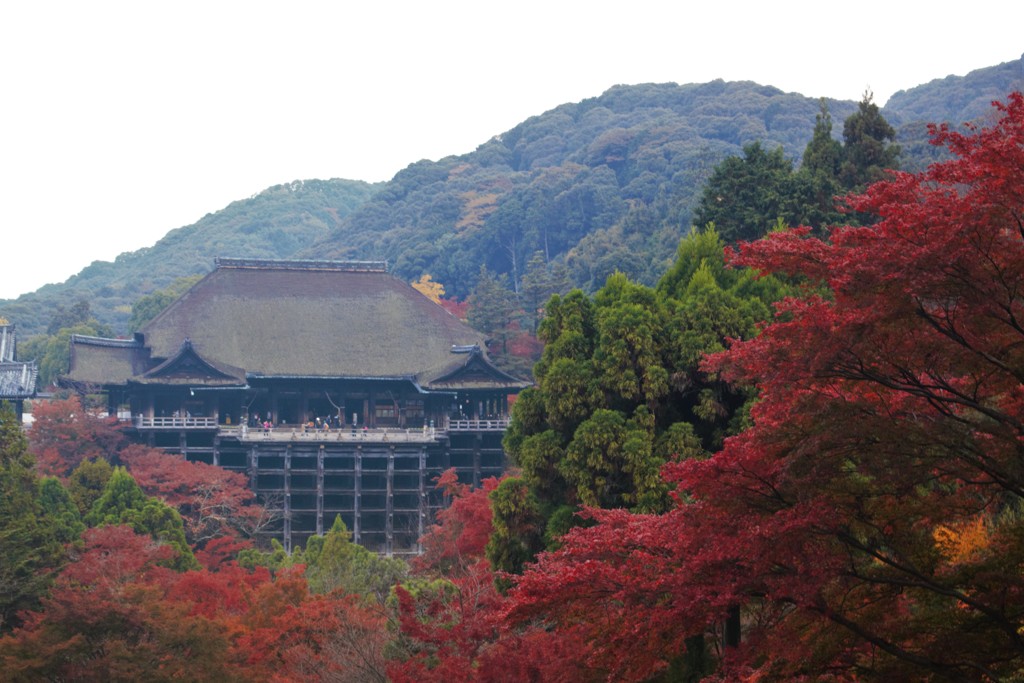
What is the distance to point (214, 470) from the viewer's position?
136 feet

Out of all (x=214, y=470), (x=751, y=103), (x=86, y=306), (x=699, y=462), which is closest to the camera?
(x=699, y=462)

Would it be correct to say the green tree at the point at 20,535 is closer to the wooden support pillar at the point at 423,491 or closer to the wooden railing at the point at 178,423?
the wooden railing at the point at 178,423

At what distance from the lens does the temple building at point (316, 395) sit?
46094 mm

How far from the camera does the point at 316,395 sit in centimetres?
4947

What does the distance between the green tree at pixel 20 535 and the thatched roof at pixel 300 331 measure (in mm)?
17949

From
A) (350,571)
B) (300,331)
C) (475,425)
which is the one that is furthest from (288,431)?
(350,571)

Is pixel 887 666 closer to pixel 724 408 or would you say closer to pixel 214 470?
pixel 724 408

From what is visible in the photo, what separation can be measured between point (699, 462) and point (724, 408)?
958cm

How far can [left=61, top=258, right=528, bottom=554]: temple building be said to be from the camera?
46094 millimetres

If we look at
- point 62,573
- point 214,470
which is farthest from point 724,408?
point 214,470

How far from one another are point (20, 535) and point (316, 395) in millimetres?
25177

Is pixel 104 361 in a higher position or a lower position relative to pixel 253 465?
higher

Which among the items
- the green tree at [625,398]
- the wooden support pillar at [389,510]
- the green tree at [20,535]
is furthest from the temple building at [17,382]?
the green tree at [625,398]

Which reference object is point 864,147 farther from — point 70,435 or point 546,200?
point 546,200
